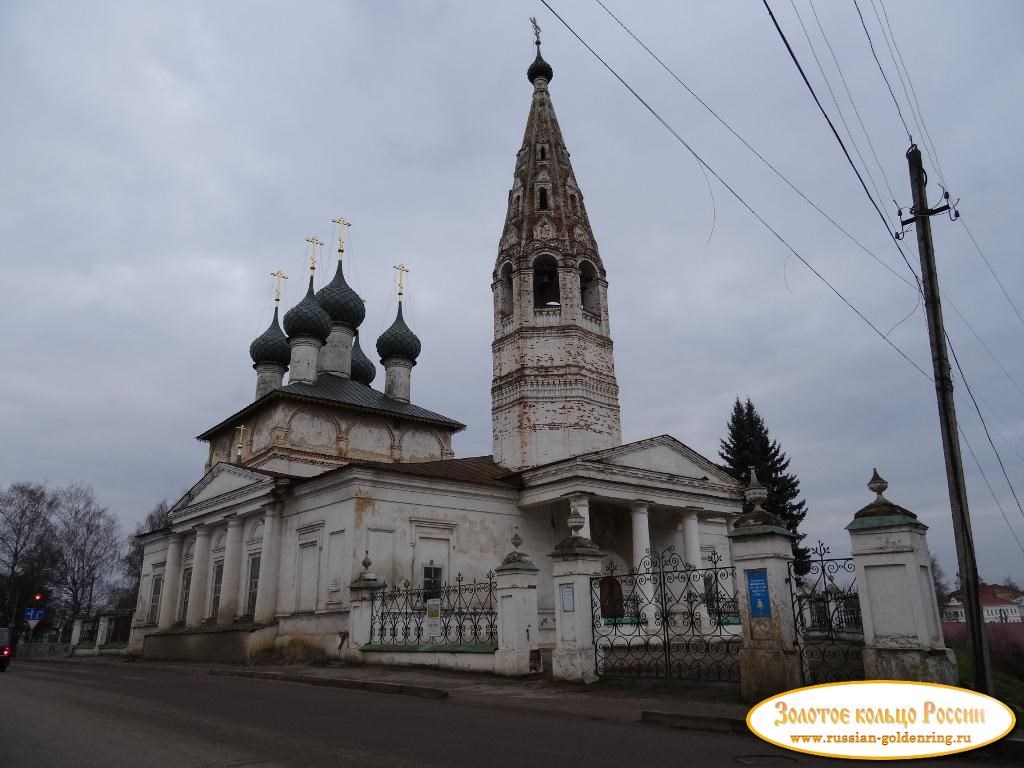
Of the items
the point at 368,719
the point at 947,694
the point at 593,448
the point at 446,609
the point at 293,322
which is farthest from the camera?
the point at 293,322

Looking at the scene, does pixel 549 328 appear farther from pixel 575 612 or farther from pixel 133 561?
pixel 133 561

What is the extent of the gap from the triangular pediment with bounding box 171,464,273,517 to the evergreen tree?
2182 cm

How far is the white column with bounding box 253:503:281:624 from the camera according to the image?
2066 cm

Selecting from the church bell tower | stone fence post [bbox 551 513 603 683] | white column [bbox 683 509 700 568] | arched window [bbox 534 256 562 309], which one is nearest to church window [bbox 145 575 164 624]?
the church bell tower

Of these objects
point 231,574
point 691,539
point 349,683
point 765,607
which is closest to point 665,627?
point 765,607

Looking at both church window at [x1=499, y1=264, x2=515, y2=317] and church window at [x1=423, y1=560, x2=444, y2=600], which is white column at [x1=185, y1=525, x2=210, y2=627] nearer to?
church window at [x1=423, y1=560, x2=444, y2=600]

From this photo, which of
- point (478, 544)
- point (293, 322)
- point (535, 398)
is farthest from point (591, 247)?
point (293, 322)

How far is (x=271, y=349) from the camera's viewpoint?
32.9 metres

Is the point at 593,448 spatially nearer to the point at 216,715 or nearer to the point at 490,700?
the point at 490,700

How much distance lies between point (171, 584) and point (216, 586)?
3548 millimetres

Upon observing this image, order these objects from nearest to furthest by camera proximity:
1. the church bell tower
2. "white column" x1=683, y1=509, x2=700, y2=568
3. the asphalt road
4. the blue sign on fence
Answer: the asphalt road, the blue sign on fence, "white column" x1=683, y1=509, x2=700, y2=568, the church bell tower

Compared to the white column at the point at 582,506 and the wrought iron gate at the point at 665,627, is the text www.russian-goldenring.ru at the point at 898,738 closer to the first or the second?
the wrought iron gate at the point at 665,627

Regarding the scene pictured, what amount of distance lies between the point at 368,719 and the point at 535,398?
52.1 ft

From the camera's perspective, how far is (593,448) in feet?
75.6
